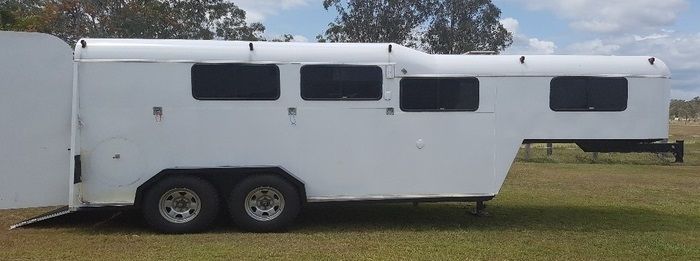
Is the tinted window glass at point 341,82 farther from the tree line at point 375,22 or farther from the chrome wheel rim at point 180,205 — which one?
the tree line at point 375,22

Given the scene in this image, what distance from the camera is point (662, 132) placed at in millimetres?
8250

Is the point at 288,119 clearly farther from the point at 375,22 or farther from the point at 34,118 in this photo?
the point at 375,22

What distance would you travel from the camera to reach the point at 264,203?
7.73m

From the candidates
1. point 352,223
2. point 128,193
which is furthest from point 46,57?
point 352,223

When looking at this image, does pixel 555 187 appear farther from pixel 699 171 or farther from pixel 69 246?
pixel 69 246

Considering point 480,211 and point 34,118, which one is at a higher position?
point 34,118

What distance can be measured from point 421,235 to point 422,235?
0.5 inches

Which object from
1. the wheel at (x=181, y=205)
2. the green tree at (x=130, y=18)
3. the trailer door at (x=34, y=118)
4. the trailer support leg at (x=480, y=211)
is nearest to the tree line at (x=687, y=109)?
the green tree at (x=130, y=18)

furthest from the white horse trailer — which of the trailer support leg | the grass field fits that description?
the trailer support leg

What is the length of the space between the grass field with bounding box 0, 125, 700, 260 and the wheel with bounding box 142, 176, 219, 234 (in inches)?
6.5

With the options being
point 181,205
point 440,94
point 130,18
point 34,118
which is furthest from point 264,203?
point 130,18

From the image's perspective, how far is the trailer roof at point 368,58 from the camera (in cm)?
740

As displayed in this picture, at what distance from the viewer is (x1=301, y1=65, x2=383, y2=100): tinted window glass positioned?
7.66m

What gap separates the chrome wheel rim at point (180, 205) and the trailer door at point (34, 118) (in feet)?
3.82
